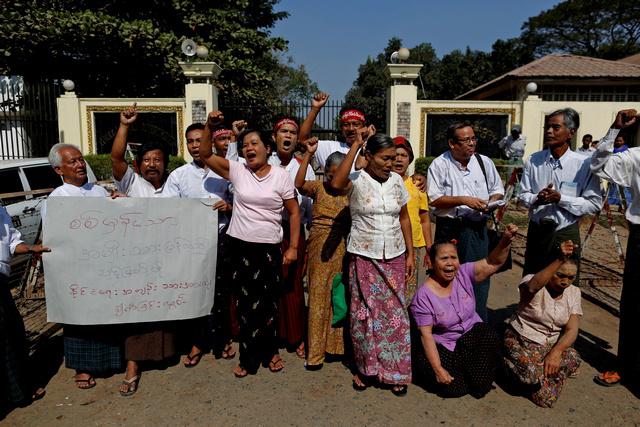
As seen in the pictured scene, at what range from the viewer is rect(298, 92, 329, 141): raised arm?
3.43 metres

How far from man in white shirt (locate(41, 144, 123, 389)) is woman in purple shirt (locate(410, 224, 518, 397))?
87.1 inches

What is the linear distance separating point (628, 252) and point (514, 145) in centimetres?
978

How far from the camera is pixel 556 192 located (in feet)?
10.5

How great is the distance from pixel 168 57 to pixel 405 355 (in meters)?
14.0

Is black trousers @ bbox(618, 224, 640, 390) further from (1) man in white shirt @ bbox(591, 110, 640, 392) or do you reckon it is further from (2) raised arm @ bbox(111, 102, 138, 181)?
(2) raised arm @ bbox(111, 102, 138, 181)

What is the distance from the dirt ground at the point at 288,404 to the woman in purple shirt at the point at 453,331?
0.13 meters

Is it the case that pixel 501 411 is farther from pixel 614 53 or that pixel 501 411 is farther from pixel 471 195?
pixel 614 53

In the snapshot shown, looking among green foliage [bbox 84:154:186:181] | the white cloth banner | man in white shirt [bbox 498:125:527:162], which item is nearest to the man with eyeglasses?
the white cloth banner

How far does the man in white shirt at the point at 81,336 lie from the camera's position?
3.20 meters

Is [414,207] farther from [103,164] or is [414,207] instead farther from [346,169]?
[103,164]

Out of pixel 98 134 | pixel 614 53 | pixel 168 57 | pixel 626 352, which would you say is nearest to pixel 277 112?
pixel 168 57

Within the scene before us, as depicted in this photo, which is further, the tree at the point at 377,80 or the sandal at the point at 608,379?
the tree at the point at 377,80

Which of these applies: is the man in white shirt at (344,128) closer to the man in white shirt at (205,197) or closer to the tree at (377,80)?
the man in white shirt at (205,197)

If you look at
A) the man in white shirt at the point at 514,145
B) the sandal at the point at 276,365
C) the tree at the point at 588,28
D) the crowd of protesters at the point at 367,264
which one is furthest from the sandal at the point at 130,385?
the tree at the point at 588,28
